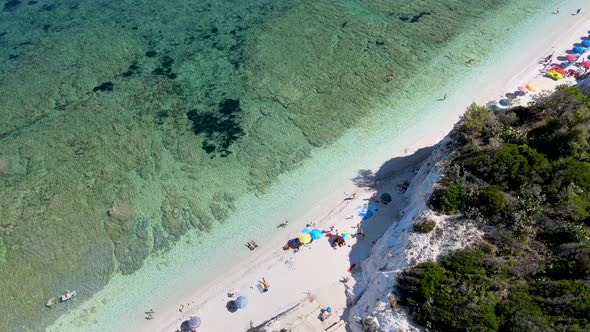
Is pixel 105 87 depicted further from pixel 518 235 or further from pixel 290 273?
pixel 518 235

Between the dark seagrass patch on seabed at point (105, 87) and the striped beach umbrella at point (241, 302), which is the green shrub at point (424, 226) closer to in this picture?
the striped beach umbrella at point (241, 302)

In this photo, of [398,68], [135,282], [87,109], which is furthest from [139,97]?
[398,68]

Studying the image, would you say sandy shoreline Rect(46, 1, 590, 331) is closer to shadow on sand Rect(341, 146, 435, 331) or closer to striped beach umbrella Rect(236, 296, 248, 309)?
shadow on sand Rect(341, 146, 435, 331)

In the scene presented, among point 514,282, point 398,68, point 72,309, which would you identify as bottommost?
point 72,309

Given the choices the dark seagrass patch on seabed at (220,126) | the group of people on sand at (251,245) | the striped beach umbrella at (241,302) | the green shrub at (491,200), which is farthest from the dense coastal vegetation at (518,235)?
the dark seagrass patch on seabed at (220,126)

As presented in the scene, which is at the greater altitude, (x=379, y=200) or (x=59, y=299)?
(x=379, y=200)

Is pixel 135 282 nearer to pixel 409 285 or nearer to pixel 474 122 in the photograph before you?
pixel 409 285

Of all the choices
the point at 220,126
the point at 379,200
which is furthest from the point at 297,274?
the point at 220,126

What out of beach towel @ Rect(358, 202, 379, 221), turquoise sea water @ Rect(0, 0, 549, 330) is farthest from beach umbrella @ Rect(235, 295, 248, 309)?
beach towel @ Rect(358, 202, 379, 221)
